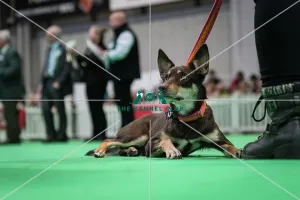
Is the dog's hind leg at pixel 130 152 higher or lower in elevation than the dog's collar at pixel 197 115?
lower

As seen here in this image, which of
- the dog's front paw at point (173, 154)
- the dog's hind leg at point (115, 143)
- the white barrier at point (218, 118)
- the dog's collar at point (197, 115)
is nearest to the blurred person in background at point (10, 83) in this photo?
the white barrier at point (218, 118)

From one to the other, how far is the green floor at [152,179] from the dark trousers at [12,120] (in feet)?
5.87

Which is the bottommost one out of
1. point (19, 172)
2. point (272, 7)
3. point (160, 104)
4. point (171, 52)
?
point (19, 172)

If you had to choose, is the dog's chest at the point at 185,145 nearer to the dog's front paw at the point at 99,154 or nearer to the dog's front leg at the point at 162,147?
the dog's front leg at the point at 162,147

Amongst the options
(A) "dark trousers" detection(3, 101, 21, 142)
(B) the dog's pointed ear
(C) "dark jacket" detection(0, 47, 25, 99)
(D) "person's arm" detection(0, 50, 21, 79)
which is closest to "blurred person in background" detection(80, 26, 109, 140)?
(B) the dog's pointed ear

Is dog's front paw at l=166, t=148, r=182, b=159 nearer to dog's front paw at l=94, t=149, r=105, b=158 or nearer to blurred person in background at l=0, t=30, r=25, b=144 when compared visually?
dog's front paw at l=94, t=149, r=105, b=158

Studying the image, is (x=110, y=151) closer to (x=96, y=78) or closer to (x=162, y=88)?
(x=96, y=78)

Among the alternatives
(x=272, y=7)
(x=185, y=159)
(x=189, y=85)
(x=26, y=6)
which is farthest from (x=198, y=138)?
(x=26, y=6)

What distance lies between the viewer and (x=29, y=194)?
686 millimetres

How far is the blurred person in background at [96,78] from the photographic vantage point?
1.04 metres

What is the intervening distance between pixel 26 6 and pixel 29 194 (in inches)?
29.4

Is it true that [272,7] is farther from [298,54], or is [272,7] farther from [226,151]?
[226,151]

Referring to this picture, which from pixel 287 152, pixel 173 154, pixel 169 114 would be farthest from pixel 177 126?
pixel 287 152

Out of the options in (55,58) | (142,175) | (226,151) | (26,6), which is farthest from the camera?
(55,58)
